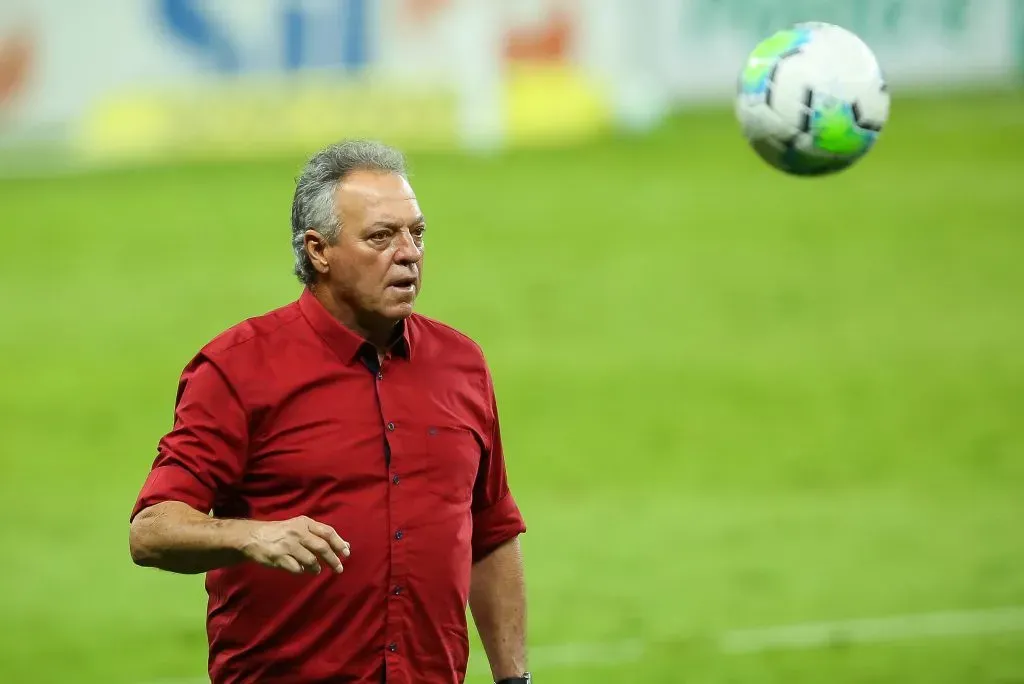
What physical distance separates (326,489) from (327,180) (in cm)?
85

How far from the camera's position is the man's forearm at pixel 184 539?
14.1 ft

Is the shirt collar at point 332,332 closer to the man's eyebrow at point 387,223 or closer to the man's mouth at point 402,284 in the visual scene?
the man's mouth at point 402,284

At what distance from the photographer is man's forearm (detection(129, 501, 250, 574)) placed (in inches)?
169

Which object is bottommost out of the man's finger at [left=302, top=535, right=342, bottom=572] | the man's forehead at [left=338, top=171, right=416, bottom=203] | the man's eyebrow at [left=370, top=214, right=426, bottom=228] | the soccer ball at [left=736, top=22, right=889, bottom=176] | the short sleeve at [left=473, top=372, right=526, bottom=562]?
the man's finger at [left=302, top=535, right=342, bottom=572]

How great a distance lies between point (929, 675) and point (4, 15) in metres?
15.5

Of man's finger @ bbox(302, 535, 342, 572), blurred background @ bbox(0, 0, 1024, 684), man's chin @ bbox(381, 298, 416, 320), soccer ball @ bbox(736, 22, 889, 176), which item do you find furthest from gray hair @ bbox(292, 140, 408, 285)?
blurred background @ bbox(0, 0, 1024, 684)

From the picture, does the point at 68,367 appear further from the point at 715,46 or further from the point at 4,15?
the point at 715,46

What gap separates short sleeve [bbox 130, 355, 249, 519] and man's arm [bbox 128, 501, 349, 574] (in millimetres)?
56

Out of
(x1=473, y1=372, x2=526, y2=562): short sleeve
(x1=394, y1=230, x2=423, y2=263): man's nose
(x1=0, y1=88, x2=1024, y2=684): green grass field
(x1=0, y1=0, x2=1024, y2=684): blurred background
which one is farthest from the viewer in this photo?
(x1=0, y1=0, x2=1024, y2=684): blurred background

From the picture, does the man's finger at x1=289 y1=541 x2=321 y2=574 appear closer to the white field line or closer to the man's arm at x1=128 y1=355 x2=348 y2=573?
the man's arm at x1=128 y1=355 x2=348 y2=573

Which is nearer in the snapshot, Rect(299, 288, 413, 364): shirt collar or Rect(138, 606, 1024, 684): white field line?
Rect(299, 288, 413, 364): shirt collar

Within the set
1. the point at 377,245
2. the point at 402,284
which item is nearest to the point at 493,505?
the point at 402,284

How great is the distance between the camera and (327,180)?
488 centimetres

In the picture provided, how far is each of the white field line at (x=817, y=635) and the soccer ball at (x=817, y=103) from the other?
3.31 meters
